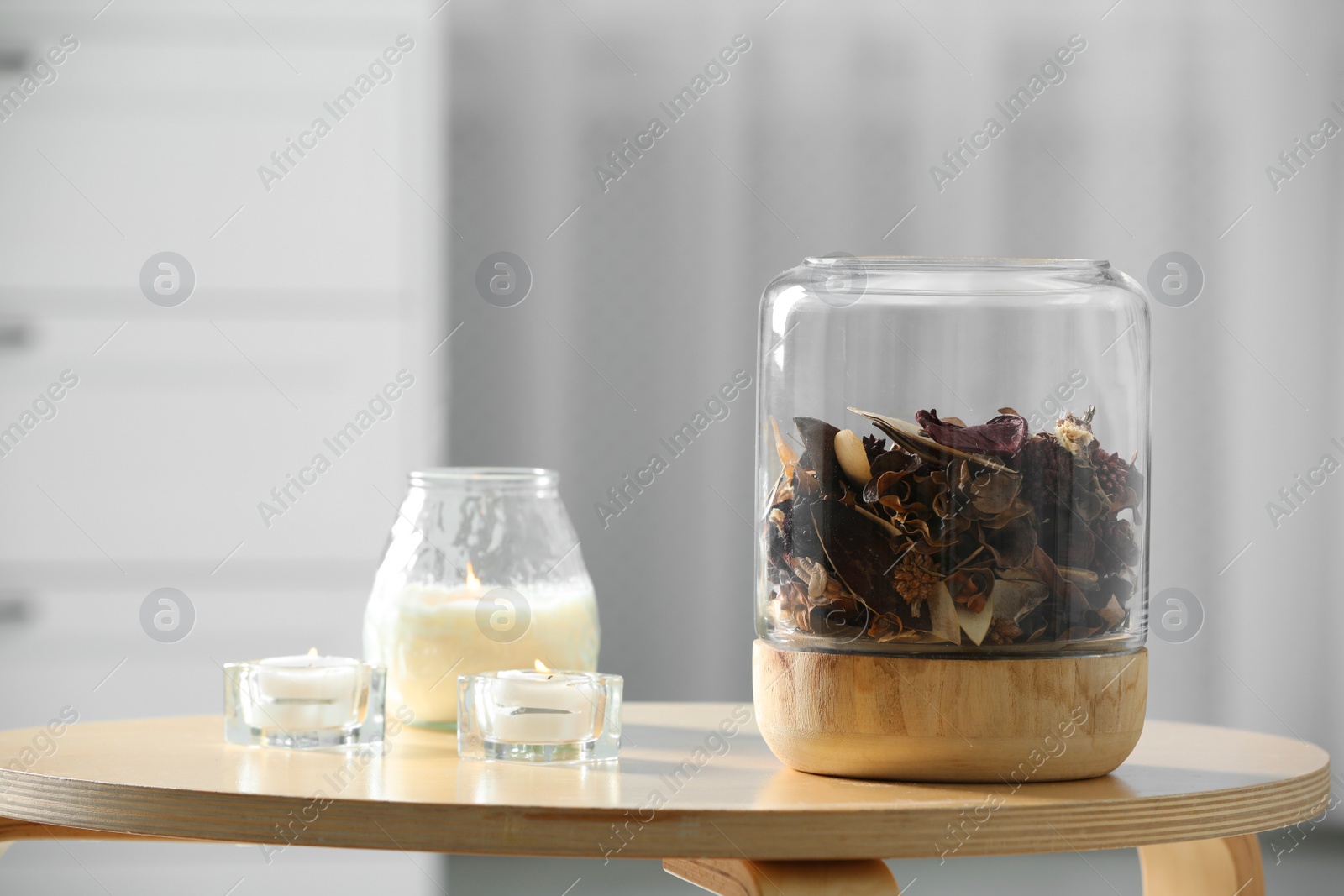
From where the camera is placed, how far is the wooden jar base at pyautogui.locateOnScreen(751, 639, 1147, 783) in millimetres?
673

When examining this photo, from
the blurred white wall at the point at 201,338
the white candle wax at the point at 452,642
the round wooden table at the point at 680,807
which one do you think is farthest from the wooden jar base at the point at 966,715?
the blurred white wall at the point at 201,338

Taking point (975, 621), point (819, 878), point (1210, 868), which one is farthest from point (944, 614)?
point (1210, 868)

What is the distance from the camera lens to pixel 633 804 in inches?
24.1

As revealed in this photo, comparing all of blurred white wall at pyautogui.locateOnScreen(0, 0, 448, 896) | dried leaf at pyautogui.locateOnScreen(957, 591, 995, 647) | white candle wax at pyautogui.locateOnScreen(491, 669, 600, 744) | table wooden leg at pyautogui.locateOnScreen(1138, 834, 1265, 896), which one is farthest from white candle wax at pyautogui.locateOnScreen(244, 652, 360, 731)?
blurred white wall at pyautogui.locateOnScreen(0, 0, 448, 896)

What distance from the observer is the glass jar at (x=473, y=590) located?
2.89 ft

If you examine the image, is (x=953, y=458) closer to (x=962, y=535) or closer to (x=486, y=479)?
(x=962, y=535)

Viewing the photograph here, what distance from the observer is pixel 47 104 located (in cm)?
194

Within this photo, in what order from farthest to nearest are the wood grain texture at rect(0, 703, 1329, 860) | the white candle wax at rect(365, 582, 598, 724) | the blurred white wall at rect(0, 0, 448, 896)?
the blurred white wall at rect(0, 0, 448, 896) < the white candle wax at rect(365, 582, 598, 724) < the wood grain texture at rect(0, 703, 1329, 860)

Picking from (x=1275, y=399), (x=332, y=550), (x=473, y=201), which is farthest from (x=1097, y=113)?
(x=332, y=550)

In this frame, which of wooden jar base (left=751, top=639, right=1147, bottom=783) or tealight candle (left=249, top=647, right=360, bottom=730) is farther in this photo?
tealight candle (left=249, top=647, right=360, bottom=730)

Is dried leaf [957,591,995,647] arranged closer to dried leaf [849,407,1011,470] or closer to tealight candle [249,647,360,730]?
dried leaf [849,407,1011,470]

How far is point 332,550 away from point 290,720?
1208mm

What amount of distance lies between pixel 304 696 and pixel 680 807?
30cm

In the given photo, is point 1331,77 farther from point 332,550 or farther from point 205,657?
point 205,657
